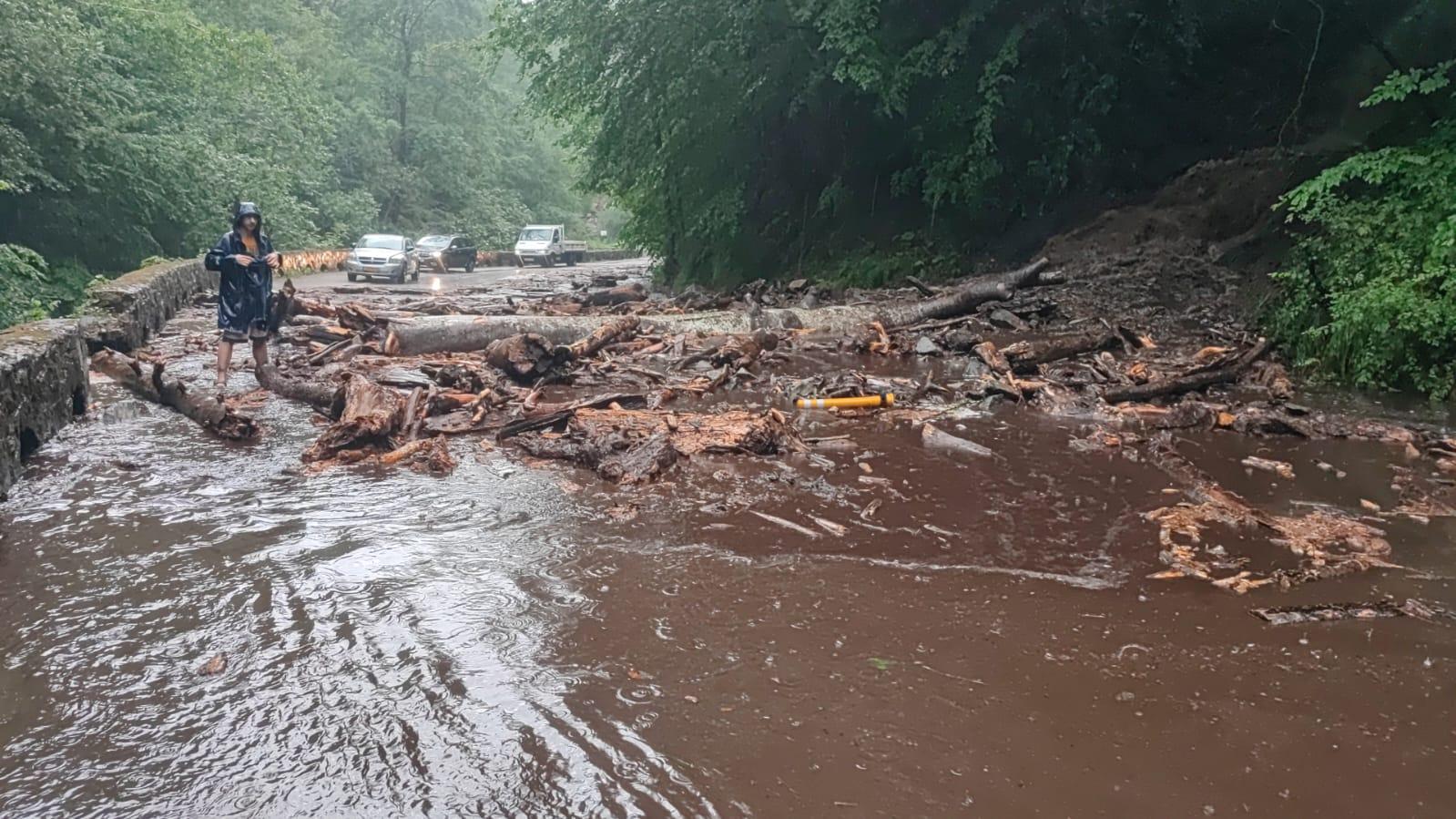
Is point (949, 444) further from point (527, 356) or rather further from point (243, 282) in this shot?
point (243, 282)

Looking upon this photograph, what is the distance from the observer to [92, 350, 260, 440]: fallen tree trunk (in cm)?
761

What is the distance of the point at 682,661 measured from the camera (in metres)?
3.67

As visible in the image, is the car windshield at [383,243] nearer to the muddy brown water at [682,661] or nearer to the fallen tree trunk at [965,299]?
the fallen tree trunk at [965,299]

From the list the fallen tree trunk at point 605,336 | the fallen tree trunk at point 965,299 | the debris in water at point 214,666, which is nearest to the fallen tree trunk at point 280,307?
the fallen tree trunk at point 605,336

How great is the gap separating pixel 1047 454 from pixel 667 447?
297 centimetres

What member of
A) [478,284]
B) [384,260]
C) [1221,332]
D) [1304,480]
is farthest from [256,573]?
[384,260]

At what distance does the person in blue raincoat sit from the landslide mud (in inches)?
151

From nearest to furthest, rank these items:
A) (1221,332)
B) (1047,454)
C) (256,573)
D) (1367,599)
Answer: (1367,599)
(256,573)
(1047,454)
(1221,332)

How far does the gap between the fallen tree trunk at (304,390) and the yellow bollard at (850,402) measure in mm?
4275

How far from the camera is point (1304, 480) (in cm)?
636

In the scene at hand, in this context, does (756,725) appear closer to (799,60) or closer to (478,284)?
(799,60)

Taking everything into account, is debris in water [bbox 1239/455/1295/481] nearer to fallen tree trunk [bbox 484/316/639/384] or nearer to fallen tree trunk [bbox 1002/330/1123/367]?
fallen tree trunk [bbox 1002/330/1123/367]

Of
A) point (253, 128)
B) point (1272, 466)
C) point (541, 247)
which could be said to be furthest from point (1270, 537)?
point (541, 247)

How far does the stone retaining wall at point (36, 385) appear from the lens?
20.1 feet
